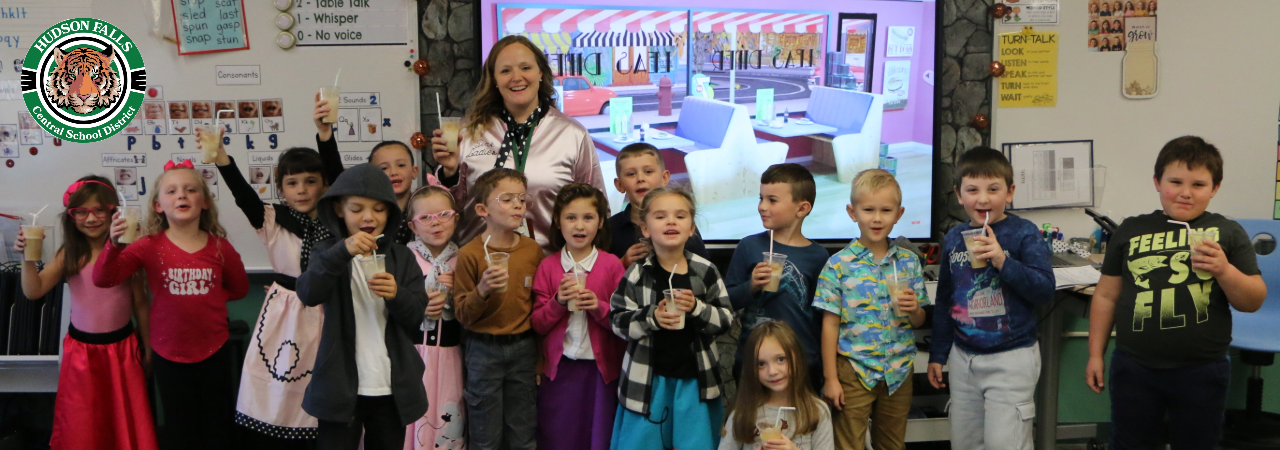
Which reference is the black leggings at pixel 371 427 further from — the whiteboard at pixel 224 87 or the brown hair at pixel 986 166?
the brown hair at pixel 986 166

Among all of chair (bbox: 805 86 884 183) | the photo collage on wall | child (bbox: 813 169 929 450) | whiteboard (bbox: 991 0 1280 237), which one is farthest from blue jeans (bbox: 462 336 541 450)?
the photo collage on wall

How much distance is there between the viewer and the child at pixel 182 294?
9.29ft

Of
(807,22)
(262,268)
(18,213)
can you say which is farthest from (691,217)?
(18,213)

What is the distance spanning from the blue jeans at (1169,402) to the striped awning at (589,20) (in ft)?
7.35

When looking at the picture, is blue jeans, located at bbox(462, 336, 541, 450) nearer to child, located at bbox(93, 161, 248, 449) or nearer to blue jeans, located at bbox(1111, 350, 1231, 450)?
child, located at bbox(93, 161, 248, 449)

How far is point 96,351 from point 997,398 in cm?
318

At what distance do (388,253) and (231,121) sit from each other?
68.8 inches

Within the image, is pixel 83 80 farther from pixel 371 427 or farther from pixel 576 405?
pixel 576 405

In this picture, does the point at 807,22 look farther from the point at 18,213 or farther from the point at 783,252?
the point at 18,213

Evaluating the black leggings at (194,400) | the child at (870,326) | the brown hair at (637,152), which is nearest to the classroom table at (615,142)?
the brown hair at (637,152)

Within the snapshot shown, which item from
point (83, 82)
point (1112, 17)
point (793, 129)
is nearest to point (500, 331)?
point (793, 129)

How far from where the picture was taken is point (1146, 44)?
12.3 ft

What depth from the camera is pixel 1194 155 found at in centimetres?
234

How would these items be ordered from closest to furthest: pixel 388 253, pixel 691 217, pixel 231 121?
1. pixel 388 253
2. pixel 691 217
3. pixel 231 121
